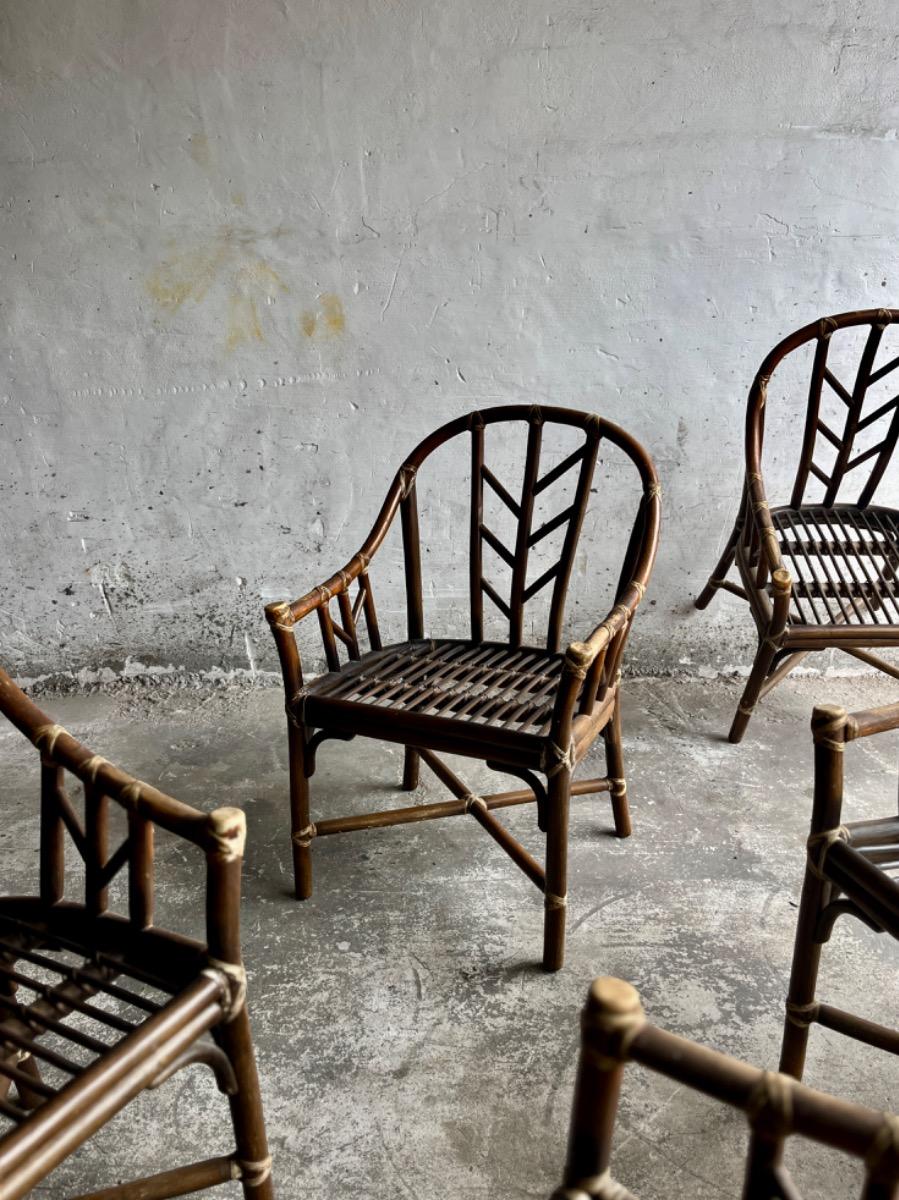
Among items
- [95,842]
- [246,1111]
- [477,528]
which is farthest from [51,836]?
[477,528]

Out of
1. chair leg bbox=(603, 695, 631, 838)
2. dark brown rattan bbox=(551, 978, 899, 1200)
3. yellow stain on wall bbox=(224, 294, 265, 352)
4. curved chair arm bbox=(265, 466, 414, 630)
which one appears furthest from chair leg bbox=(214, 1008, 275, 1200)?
yellow stain on wall bbox=(224, 294, 265, 352)

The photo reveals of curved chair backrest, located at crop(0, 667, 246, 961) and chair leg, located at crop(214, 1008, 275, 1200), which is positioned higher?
curved chair backrest, located at crop(0, 667, 246, 961)

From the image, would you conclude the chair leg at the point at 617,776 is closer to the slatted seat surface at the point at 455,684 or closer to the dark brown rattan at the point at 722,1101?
Result: the slatted seat surface at the point at 455,684

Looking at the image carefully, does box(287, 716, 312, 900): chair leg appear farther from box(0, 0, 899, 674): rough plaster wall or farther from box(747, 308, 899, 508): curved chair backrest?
box(747, 308, 899, 508): curved chair backrest

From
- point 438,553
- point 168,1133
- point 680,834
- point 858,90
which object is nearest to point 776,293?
point 858,90

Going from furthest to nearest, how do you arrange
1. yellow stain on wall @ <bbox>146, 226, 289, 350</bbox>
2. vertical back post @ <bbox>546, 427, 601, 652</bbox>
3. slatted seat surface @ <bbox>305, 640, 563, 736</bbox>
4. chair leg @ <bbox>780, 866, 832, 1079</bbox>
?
yellow stain on wall @ <bbox>146, 226, 289, 350</bbox> < vertical back post @ <bbox>546, 427, 601, 652</bbox> < slatted seat surface @ <bbox>305, 640, 563, 736</bbox> < chair leg @ <bbox>780, 866, 832, 1079</bbox>

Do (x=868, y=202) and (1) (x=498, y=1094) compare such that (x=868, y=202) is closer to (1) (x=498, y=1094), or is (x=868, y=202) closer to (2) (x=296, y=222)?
(2) (x=296, y=222)

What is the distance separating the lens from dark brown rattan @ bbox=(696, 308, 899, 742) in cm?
205

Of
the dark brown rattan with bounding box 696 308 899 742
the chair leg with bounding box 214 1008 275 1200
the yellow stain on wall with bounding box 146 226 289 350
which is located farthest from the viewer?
the yellow stain on wall with bounding box 146 226 289 350

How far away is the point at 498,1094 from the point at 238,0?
2.34m

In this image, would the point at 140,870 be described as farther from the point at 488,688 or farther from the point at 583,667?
the point at 488,688

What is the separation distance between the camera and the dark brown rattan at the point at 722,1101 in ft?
1.91

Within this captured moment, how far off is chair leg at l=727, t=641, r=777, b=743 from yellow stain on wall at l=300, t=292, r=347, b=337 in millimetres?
1309

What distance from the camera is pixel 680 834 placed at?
212 cm
